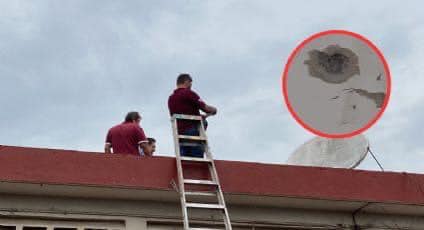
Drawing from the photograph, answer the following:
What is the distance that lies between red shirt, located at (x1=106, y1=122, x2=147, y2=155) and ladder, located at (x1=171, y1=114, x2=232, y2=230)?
0.95 meters

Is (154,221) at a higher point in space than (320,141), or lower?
lower

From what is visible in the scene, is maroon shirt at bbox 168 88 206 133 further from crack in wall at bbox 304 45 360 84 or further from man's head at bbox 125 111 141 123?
crack in wall at bbox 304 45 360 84

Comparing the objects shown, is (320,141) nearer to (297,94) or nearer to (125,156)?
(297,94)

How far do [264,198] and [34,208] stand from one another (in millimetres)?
2408

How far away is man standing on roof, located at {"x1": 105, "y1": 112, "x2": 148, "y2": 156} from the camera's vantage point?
9.84 meters

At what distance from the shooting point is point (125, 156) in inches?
343

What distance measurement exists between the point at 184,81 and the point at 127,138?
99 cm

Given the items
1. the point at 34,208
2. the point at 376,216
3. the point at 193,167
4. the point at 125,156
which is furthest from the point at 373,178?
the point at 34,208

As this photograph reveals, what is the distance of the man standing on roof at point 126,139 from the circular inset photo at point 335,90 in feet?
6.27

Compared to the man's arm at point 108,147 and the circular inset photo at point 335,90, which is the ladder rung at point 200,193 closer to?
the man's arm at point 108,147

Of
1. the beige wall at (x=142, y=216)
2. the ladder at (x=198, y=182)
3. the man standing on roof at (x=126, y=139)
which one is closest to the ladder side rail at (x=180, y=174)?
the ladder at (x=198, y=182)

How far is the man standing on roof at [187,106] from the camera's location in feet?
30.1

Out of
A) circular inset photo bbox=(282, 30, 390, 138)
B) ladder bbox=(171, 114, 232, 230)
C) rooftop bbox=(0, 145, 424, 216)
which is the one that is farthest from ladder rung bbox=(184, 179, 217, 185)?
circular inset photo bbox=(282, 30, 390, 138)

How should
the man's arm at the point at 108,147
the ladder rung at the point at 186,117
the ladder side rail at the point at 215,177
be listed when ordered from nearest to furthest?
the ladder side rail at the point at 215,177
the ladder rung at the point at 186,117
the man's arm at the point at 108,147
